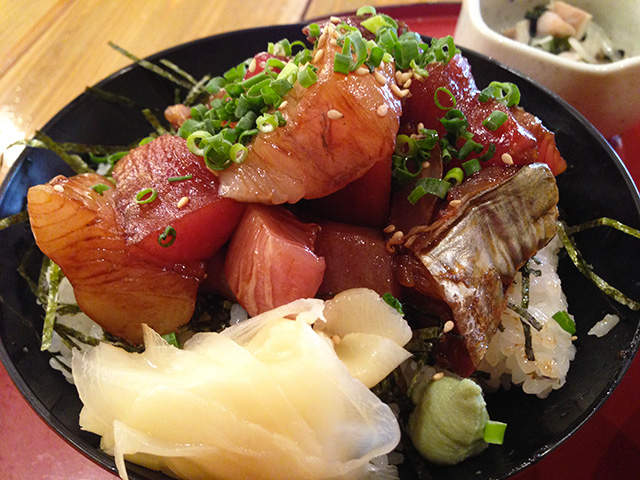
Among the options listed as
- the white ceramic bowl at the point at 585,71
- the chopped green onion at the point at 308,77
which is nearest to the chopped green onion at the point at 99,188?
the chopped green onion at the point at 308,77

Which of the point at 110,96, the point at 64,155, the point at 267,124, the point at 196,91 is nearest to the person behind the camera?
the point at 267,124

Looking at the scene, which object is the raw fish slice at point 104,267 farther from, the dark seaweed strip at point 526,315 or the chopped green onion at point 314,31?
the dark seaweed strip at point 526,315

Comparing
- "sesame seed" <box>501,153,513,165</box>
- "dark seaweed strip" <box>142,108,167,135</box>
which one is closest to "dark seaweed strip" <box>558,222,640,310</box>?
"sesame seed" <box>501,153,513,165</box>

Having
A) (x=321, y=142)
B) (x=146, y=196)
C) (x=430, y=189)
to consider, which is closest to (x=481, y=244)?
(x=430, y=189)

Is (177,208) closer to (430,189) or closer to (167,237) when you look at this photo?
(167,237)

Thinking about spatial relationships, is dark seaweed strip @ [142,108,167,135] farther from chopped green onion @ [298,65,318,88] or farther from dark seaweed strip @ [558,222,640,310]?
dark seaweed strip @ [558,222,640,310]

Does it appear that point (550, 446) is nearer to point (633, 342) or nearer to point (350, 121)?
point (633, 342)

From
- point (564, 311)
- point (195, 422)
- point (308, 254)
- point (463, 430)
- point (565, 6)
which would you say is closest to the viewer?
point (195, 422)

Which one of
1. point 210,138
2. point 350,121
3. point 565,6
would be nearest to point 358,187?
point 350,121
